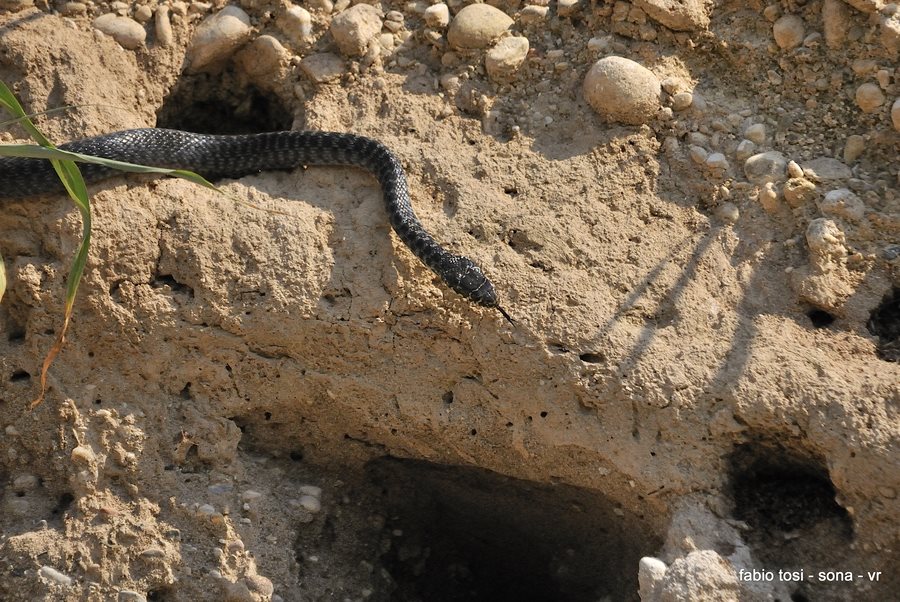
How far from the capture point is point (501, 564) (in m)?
4.88

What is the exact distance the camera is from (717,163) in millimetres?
4465

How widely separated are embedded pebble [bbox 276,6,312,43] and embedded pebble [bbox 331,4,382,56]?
150mm

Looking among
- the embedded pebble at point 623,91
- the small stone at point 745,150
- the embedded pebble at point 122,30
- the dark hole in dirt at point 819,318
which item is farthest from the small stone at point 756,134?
the embedded pebble at point 122,30

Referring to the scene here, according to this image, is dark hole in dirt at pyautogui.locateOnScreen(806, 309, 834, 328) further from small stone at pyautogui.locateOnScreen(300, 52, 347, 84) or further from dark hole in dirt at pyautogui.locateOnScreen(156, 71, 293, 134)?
dark hole in dirt at pyautogui.locateOnScreen(156, 71, 293, 134)

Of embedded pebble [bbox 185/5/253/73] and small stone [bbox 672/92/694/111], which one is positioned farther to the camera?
embedded pebble [bbox 185/5/253/73]

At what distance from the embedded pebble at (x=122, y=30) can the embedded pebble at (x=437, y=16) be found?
63.9 inches

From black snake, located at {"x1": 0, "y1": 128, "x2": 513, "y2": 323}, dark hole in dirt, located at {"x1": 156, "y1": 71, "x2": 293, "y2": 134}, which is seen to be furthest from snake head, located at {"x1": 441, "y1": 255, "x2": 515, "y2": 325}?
dark hole in dirt, located at {"x1": 156, "y1": 71, "x2": 293, "y2": 134}

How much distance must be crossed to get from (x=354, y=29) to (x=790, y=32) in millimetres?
2380

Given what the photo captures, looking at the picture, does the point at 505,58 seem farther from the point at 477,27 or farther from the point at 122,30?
the point at 122,30

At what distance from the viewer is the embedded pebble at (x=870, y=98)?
4.45 meters

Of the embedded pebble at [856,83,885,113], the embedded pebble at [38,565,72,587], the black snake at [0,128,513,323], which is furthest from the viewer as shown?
the embedded pebble at [856,83,885,113]

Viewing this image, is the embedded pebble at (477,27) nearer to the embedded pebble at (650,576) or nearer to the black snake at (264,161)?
the black snake at (264,161)

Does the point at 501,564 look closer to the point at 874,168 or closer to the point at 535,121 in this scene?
the point at 535,121

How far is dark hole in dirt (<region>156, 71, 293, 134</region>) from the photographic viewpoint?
521cm
